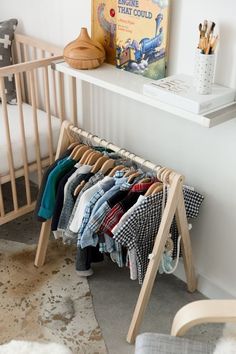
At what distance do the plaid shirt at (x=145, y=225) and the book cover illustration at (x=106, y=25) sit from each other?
26.4 inches

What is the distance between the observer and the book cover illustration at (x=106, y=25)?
1.82 meters

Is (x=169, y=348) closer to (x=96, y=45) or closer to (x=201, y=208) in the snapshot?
(x=201, y=208)

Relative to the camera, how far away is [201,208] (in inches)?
72.8

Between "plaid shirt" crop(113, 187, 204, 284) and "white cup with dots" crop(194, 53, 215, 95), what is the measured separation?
0.43 m

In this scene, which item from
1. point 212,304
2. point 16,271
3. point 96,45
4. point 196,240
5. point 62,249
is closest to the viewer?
point 212,304

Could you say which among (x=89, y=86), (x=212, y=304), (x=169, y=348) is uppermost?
(x=89, y=86)

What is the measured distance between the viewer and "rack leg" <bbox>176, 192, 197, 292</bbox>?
1678 millimetres

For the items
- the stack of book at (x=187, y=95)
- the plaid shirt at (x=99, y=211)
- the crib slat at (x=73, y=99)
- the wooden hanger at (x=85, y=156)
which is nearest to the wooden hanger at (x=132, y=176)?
the plaid shirt at (x=99, y=211)

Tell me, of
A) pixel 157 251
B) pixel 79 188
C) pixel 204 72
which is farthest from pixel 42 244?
pixel 204 72

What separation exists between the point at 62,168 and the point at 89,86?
0.49m

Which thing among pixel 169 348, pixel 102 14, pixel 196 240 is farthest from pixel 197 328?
pixel 102 14

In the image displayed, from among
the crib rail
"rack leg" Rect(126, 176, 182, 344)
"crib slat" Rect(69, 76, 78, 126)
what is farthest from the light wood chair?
"crib slat" Rect(69, 76, 78, 126)

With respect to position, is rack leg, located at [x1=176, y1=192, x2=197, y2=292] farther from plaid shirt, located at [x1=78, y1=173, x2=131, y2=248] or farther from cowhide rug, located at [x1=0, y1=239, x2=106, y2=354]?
cowhide rug, located at [x1=0, y1=239, x2=106, y2=354]

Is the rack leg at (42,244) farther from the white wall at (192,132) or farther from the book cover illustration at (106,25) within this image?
the book cover illustration at (106,25)
